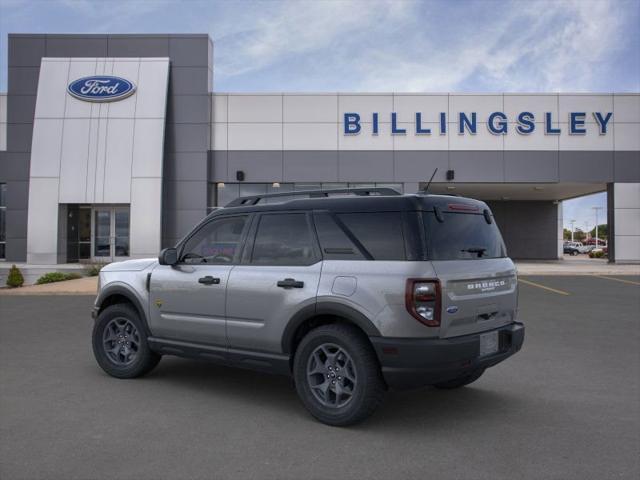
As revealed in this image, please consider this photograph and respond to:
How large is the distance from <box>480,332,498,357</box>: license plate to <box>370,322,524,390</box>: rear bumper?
172 mm

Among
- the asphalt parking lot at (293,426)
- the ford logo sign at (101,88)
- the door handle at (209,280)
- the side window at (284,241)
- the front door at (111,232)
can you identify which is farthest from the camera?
the front door at (111,232)

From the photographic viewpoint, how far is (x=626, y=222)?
26.5 meters

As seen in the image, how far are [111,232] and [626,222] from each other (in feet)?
79.9

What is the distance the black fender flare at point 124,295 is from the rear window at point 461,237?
3111mm

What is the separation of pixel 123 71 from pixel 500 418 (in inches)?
1001

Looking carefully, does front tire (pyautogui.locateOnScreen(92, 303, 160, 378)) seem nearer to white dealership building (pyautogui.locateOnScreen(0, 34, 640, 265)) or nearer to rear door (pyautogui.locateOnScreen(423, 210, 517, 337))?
rear door (pyautogui.locateOnScreen(423, 210, 517, 337))

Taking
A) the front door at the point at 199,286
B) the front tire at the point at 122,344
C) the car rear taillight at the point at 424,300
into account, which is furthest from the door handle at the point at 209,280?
the car rear taillight at the point at 424,300

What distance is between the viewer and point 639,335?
335 inches

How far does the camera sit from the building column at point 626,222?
26.5 metres

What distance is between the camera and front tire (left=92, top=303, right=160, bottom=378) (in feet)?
19.1

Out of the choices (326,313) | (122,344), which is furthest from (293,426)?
(122,344)

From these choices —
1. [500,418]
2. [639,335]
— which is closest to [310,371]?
[500,418]

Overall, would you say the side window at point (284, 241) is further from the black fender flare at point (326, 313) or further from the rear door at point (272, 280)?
the black fender flare at point (326, 313)

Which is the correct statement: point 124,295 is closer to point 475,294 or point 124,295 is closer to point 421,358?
point 421,358
